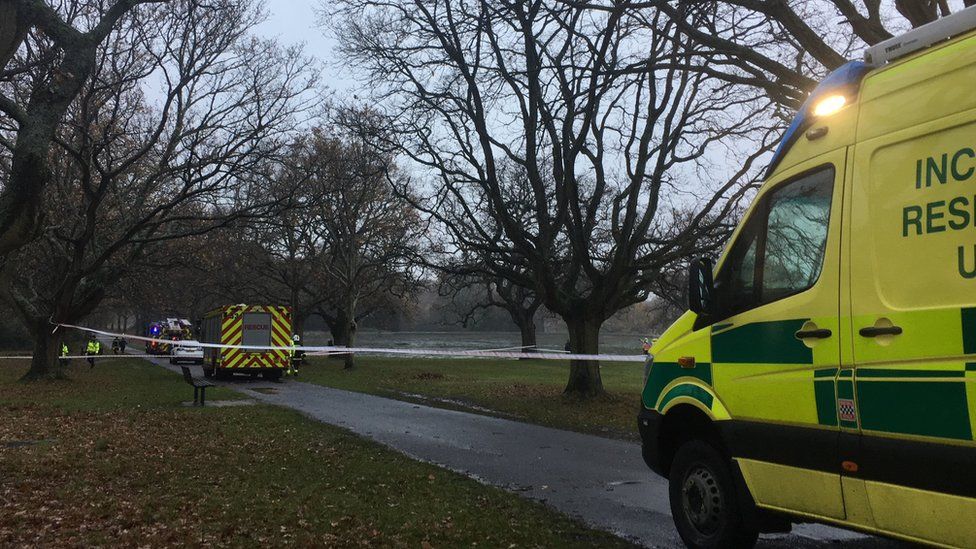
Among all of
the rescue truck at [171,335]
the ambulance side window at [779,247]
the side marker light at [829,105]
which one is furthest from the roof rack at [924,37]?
the rescue truck at [171,335]

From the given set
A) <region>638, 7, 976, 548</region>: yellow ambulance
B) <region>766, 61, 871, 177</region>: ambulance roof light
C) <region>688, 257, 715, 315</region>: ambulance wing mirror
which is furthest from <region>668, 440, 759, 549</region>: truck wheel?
<region>766, 61, 871, 177</region>: ambulance roof light

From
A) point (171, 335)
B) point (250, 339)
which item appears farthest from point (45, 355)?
point (171, 335)

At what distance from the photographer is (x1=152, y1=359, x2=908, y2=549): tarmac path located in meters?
6.00

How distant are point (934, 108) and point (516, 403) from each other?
47.2 ft

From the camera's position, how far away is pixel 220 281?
4203cm

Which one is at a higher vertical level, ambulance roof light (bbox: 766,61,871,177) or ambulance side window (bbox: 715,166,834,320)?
ambulance roof light (bbox: 766,61,871,177)

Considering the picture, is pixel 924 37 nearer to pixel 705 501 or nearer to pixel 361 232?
pixel 705 501

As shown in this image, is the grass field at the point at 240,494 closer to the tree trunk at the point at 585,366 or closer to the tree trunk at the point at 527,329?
the tree trunk at the point at 585,366

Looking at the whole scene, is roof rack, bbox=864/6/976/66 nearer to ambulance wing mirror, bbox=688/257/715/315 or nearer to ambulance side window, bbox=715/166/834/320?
ambulance side window, bbox=715/166/834/320

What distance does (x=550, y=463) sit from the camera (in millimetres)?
9344

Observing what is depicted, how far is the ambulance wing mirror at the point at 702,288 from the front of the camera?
200 inches

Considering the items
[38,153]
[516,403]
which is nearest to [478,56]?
[516,403]

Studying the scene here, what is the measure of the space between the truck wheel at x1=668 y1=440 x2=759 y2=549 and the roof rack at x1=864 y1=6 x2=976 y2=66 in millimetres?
2735

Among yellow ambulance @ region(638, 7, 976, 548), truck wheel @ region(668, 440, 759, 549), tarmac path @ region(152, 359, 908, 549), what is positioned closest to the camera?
yellow ambulance @ region(638, 7, 976, 548)
